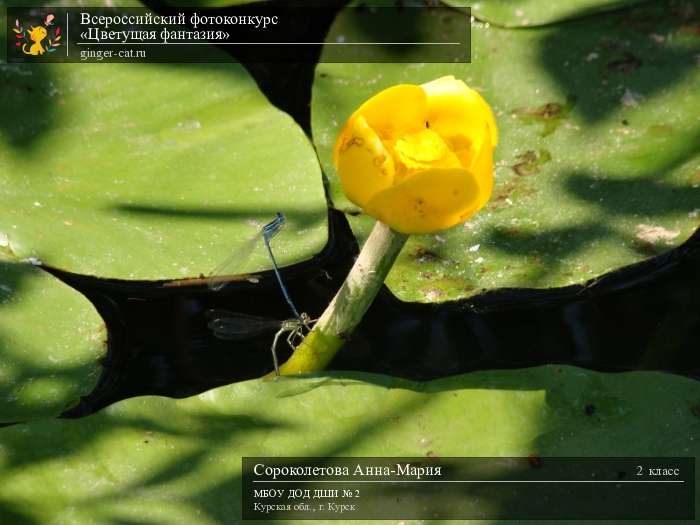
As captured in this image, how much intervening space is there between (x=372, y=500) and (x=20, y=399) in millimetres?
642

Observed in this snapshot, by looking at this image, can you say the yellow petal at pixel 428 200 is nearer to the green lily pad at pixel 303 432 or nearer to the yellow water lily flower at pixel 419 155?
the yellow water lily flower at pixel 419 155

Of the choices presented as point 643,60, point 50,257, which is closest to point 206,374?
point 50,257

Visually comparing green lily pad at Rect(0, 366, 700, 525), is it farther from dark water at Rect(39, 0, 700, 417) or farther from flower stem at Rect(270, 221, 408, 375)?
dark water at Rect(39, 0, 700, 417)

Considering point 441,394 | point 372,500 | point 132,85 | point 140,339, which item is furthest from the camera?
point 132,85

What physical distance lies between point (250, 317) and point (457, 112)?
0.76 m

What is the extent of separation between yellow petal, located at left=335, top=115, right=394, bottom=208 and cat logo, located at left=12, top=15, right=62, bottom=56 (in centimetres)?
112

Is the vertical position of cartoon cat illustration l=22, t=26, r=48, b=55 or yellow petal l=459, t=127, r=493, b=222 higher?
cartoon cat illustration l=22, t=26, r=48, b=55

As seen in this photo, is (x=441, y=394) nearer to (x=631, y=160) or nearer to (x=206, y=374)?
(x=206, y=374)

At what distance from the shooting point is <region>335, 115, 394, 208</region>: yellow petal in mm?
1292

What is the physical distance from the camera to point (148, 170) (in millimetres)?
1965

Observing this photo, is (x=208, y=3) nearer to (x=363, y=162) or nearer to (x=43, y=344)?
(x=43, y=344)

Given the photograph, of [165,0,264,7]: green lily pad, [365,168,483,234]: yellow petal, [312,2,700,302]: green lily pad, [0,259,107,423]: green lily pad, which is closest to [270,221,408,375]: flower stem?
[365,168,483,234]: yellow petal

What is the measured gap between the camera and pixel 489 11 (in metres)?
2.26

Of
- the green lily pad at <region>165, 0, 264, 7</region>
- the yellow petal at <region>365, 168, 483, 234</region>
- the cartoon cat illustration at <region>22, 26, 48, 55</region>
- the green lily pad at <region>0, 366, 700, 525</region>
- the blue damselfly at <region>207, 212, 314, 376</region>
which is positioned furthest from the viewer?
the green lily pad at <region>165, 0, 264, 7</region>
